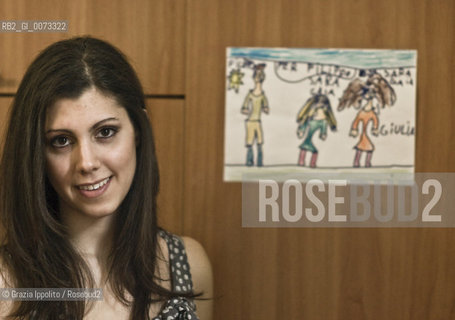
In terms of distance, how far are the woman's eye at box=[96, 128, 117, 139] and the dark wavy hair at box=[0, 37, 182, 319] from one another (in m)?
0.06

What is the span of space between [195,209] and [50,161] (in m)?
0.41

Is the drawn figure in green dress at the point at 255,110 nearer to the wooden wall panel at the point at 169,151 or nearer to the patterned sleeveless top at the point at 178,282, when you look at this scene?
the wooden wall panel at the point at 169,151

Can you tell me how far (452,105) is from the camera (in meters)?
1.49

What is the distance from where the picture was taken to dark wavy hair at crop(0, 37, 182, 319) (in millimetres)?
1188

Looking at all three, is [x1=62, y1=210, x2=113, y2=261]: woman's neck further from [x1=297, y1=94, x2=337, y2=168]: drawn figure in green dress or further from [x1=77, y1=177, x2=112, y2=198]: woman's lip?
[x1=297, y1=94, x2=337, y2=168]: drawn figure in green dress

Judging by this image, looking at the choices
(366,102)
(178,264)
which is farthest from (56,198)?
(366,102)

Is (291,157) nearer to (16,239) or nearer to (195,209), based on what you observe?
(195,209)

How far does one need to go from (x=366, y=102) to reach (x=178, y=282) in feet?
2.10

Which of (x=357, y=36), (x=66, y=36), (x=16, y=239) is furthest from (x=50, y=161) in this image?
(x=357, y=36)

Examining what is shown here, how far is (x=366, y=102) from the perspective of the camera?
4.85 ft

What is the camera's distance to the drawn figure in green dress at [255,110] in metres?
1.46

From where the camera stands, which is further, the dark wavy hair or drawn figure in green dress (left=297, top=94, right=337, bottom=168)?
drawn figure in green dress (left=297, top=94, right=337, bottom=168)

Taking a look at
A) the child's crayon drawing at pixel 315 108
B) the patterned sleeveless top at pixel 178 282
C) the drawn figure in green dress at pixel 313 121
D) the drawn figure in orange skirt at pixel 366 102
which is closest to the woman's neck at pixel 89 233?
the patterned sleeveless top at pixel 178 282

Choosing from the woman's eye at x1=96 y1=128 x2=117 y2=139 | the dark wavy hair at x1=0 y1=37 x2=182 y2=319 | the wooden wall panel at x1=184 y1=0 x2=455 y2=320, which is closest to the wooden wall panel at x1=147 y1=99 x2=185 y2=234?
the wooden wall panel at x1=184 y1=0 x2=455 y2=320
